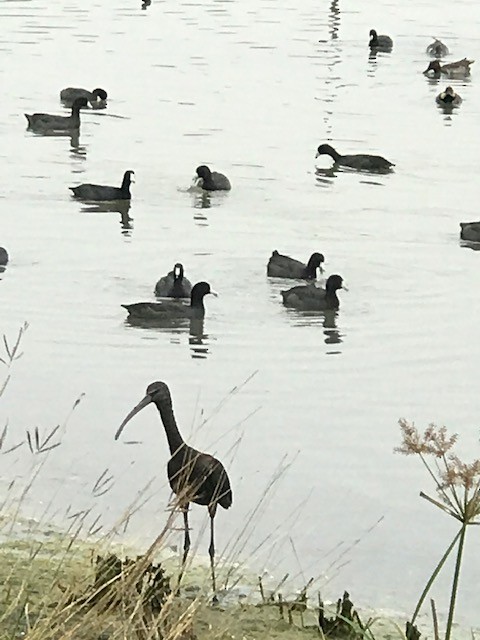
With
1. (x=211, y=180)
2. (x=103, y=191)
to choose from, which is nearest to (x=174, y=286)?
(x=103, y=191)

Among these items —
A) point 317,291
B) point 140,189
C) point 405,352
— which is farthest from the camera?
point 140,189

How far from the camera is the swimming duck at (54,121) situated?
26.6 metres

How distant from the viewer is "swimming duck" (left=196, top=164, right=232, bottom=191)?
831 inches

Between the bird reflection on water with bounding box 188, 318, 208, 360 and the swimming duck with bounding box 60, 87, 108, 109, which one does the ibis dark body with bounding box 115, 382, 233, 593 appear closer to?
the bird reflection on water with bounding box 188, 318, 208, 360

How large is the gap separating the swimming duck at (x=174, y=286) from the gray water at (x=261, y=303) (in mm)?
251

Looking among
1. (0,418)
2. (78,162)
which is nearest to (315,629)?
(0,418)

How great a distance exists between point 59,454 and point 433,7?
4655cm

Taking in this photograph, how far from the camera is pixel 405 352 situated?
13.8m

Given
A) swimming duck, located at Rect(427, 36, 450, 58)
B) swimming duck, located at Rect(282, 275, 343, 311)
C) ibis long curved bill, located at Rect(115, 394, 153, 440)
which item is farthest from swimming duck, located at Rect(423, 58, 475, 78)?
ibis long curved bill, located at Rect(115, 394, 153, 440)

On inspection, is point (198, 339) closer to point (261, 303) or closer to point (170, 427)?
point (261, 303)

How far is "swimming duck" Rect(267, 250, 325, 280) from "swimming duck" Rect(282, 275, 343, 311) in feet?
2.15

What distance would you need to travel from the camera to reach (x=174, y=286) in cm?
1562

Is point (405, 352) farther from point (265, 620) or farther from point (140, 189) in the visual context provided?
point (140, 189)

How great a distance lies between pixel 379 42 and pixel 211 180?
779 inches
